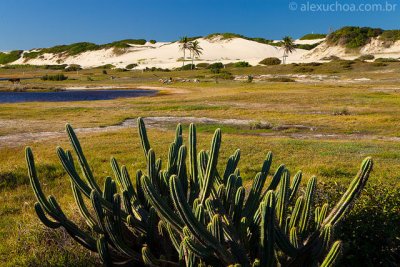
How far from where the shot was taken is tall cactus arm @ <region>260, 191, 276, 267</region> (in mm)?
3605

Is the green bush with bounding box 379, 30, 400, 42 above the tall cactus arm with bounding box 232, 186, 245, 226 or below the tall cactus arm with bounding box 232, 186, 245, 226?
above

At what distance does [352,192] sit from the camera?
3.79m

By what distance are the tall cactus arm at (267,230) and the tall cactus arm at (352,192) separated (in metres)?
0.67

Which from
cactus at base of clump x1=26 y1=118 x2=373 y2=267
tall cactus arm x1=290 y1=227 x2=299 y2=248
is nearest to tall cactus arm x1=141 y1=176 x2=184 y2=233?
cactus at base of clump x1=26 y1=118 x2=373 y2=267

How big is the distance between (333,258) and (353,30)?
12175 centimetres

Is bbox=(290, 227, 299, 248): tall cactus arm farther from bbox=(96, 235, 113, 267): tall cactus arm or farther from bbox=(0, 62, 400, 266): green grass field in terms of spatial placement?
bbox=(96, 235, 113, 267): tall cactus arm

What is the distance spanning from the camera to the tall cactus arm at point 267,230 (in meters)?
3.61

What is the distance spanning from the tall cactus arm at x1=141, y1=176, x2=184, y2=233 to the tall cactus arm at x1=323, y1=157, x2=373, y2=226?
1.48 meters

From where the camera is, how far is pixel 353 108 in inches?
1315

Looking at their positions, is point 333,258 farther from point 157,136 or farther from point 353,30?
point 353,30

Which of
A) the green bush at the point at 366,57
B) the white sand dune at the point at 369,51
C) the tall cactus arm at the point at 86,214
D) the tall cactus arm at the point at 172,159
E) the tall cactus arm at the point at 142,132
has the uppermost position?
the white sand dune at the point at 369,51

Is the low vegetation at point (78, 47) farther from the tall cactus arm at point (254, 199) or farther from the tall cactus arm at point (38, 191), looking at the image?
the tall cactus arm at point (254, 199)

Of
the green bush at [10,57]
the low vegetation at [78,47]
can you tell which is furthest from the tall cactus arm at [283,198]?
the green bush at [10,57]

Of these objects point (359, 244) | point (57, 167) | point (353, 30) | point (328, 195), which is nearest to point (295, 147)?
point (57, 167)
